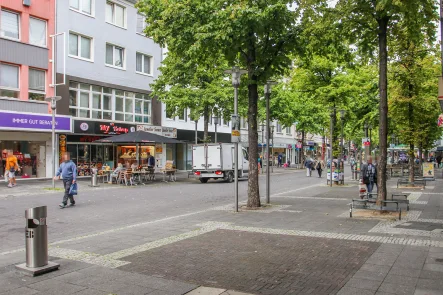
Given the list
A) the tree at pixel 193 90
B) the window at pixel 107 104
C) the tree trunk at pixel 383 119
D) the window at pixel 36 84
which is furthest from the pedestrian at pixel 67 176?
the window at pixel 107 104

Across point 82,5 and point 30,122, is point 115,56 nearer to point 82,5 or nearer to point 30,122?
point 82,5

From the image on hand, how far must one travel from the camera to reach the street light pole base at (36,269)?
574 centimetres

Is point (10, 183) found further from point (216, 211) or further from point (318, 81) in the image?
point (318, 81)

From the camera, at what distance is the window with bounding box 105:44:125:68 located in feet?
97.3

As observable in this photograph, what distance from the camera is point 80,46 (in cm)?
2722

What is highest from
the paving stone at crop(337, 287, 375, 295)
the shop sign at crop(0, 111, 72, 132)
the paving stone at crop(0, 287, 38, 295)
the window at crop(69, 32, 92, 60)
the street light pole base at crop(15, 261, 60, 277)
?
the window at crop(69, 32, 92, 60)

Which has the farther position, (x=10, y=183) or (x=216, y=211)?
(x=10, y=183)

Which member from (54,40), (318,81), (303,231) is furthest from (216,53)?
(54,40)

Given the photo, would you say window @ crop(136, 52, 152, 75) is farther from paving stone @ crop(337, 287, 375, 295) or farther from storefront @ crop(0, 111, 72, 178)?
paving stone @ crop(337, 287, 375, 295)

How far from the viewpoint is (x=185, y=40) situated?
12.5m

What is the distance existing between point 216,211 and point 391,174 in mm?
22456

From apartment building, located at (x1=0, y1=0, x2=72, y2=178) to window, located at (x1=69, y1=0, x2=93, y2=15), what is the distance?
1.78 metres

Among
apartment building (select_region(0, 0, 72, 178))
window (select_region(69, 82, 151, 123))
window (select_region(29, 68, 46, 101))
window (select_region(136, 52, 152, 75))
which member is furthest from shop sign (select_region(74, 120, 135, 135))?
window (select_region(136, 52, 152, 75))

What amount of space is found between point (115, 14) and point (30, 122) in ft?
36.6
